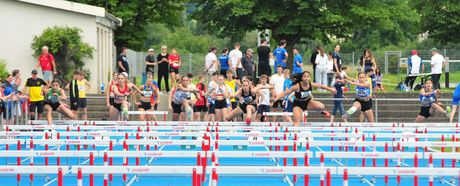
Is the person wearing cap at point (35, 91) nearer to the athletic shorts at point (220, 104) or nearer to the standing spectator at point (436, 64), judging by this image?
the athletic shorts at point (220, 104)

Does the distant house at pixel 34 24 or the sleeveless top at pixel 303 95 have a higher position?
the distant house at pixel 34 24

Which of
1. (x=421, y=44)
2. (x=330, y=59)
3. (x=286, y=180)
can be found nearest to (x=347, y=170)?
(x=286, y=180)

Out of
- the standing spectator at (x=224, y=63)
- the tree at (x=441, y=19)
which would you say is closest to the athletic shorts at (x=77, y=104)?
the standing spectator at (x=224, y=63)

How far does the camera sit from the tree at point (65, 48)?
35812 millimetres

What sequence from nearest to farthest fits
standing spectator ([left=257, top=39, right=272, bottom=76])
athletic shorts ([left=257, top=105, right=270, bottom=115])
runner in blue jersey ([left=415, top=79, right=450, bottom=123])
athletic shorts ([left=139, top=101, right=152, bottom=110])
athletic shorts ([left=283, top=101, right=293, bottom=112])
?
athletic shorts ([left=257, top=105, right=270, bottom=115]), runner in blue jersey ([left=415, top=79, right=450, bottom=123]), athletic shorts ([left=139, top=101, right=152, bottom=110]), athletic shorts ([left=283, top=101, right=293, bottom=112]), standing spectator ([left=257, top=39, right=272, bottom=76])

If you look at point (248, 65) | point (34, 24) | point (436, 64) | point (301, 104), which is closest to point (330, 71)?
point (248, 65)

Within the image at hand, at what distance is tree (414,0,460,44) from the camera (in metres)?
45.8

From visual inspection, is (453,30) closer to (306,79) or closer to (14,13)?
(14,13)

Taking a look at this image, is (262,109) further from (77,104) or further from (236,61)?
(236,61)

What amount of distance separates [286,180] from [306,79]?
6.30m

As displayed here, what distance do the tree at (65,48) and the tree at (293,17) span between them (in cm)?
683

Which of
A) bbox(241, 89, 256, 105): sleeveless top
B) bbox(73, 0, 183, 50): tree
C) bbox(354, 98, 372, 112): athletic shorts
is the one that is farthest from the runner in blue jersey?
bbox(73, 0, 183, 50): tree

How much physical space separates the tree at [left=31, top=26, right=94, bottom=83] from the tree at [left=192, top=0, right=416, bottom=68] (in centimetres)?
683

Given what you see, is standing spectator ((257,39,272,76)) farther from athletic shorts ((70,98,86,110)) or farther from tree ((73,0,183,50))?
tree ((73,0,183,50))
